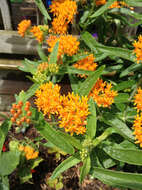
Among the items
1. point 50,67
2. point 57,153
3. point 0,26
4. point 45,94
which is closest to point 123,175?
point 45,94

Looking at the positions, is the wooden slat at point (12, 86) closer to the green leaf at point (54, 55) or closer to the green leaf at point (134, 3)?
the green leaf at point (54, 55)

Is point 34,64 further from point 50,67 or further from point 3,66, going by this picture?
point 3,66

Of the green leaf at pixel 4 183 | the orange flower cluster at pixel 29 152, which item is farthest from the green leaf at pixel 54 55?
the green leaf at pixel 4 183

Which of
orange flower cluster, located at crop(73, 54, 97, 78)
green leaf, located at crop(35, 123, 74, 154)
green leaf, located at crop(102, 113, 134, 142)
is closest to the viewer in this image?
green leaf, located at crop(35, 123, 74, 154)

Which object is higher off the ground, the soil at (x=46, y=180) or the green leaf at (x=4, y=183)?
the green leaf at (x=4, y=183)

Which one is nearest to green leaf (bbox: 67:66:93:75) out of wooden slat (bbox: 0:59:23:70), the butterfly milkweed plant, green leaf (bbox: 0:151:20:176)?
the butterfly milkweed plant

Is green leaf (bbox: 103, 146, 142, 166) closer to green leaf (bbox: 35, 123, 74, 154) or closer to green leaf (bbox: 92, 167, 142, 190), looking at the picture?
green leaf (bbox: 92, 167, 142, 190)
